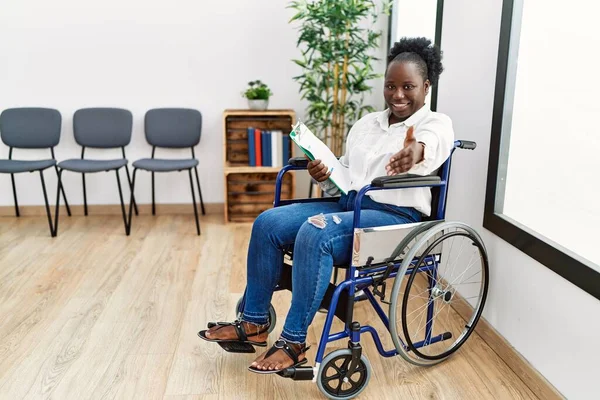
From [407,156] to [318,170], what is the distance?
0.35m

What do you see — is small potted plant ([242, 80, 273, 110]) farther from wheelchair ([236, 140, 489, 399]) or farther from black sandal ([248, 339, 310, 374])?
black sandal ([248, 339, 310, 374])

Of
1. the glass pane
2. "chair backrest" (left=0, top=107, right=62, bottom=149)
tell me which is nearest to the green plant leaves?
"chair backrest" (left=0, top=107, right=62, bottom=149)

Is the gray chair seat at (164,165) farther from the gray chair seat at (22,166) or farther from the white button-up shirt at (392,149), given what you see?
the white button-up shirt at (392,149)

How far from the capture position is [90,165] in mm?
3506

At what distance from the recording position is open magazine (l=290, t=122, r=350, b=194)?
1847 mm

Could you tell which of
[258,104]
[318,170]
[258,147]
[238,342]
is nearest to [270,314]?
[238,342]

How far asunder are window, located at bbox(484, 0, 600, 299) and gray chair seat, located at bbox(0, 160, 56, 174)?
271 centimetres

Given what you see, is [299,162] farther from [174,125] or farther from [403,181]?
[174,125]

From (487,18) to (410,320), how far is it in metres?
1.28

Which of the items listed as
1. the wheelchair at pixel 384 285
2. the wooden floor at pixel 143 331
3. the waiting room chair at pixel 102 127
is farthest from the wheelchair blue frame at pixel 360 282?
the waiting room chair at pixel 102 127

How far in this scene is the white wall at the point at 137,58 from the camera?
12.3ft

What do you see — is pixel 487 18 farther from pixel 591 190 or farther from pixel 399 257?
pixel 399 257

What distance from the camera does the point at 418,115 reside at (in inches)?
76.5

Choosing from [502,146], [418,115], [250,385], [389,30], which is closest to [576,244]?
[502,146]
